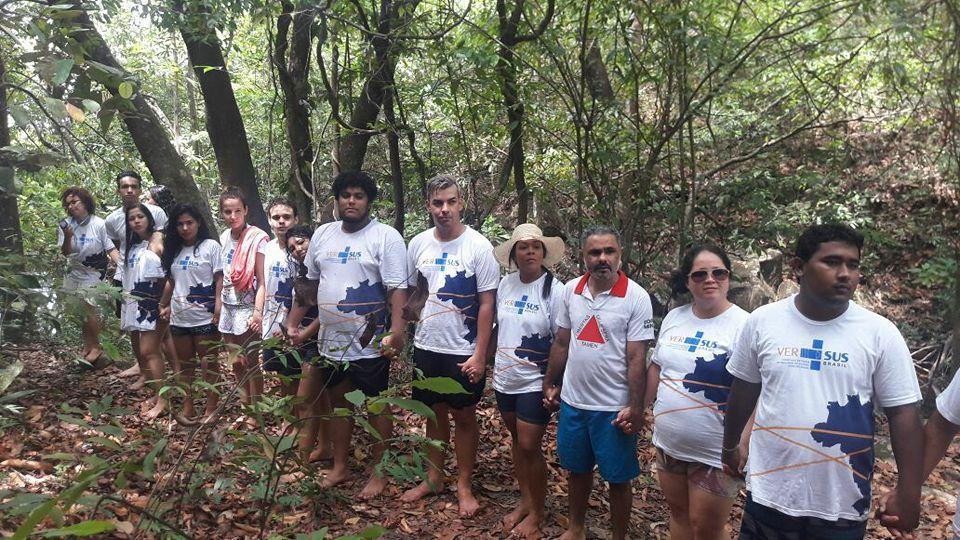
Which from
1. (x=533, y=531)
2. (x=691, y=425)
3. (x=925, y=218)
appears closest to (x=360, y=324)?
(x=533, y=531)

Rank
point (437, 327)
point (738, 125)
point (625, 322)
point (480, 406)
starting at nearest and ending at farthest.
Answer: point (625, 322) → point (437, 327) → point (480, 406) → point (738, 125)

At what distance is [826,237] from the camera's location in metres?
2.57

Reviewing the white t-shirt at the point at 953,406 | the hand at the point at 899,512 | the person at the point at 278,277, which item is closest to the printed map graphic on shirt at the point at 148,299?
the person at the point at 278,277

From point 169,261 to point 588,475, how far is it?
3954 millimetres

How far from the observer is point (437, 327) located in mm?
4246

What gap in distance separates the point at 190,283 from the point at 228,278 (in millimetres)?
384

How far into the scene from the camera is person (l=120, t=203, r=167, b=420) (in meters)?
5.64

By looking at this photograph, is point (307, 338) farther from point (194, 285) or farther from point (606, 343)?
point (606, 343)

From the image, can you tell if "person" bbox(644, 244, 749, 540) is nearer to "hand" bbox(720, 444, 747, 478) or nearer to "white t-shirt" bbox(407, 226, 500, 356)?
"hand" bbox(720, 444, 747, 478)

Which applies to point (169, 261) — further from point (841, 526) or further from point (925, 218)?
point (925, 218)

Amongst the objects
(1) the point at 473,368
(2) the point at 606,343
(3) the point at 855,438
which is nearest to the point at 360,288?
(1) the point at 473,368

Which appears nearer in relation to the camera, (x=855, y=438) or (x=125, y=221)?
(x=855, y=438)

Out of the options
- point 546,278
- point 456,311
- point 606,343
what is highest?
point 546,278

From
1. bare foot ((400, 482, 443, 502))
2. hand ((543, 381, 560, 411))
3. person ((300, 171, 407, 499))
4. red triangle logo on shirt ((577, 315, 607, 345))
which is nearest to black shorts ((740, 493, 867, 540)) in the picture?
red triangle logo on shirt ((577, 315, 607, 345))
